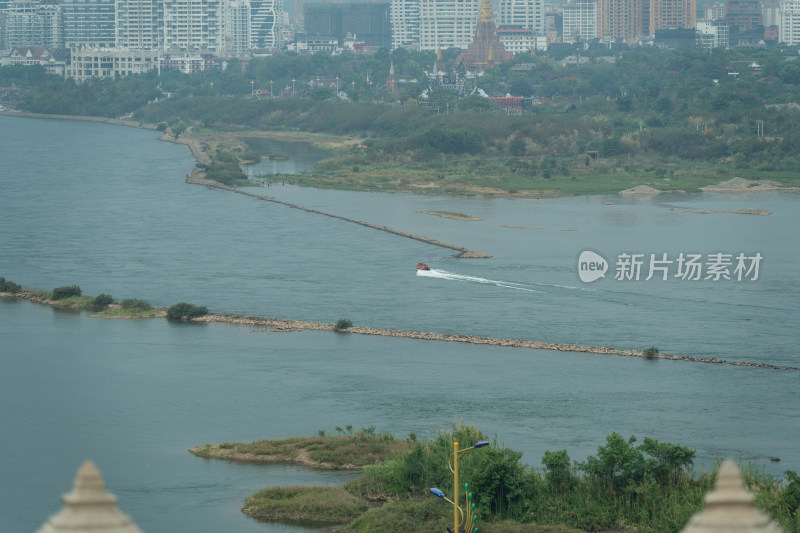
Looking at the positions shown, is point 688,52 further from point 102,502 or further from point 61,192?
point 102,502

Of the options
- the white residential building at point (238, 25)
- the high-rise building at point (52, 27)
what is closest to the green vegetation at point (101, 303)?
the white residential building at point (238, 25)

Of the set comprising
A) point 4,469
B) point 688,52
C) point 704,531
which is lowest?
point 4,469

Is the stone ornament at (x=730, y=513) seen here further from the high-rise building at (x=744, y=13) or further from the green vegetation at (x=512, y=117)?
the high-rise building at (x=744, y=13)

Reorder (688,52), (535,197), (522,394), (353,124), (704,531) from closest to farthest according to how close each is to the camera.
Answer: (704,531) → (522,394) → (535,197) → (353,124) → (688,52)

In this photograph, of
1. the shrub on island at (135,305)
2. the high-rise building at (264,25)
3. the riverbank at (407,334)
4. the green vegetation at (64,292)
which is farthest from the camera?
the high-rise building at (264,25)

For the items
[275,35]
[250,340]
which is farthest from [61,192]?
[275,35]

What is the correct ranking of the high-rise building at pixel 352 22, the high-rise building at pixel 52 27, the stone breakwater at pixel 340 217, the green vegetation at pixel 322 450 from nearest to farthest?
1. the green vegetation at pixel 322 450
2. the stone breakwater at pixel 340 217
3. the high-rise building at pixel 52 27
4. the high-rise building at pixel 352 22
